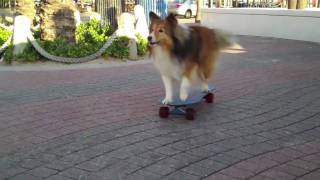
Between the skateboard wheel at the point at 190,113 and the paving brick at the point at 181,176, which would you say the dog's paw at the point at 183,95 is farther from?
the paving brick at the point at 181,176

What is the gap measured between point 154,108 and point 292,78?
357 cm

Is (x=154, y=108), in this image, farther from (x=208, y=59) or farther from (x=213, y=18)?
(x=213, y=18)

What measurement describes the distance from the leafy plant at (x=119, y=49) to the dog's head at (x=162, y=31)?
6.30 metres

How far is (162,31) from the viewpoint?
5512 millimetres

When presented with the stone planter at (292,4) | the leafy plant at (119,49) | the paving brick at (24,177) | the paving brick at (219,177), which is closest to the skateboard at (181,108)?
the paving brick at (219,177)

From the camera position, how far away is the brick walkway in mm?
4363

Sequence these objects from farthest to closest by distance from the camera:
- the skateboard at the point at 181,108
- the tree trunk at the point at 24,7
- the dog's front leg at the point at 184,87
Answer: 1. the tree trunk at the point at 24,7
2. the skateboard at the point at 181,108
3. the dog's front leg at the point at 184,87

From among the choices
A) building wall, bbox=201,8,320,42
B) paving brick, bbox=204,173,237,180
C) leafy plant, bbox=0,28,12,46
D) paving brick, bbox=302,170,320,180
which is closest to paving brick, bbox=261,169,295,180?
paving brick, bbox=302,170,320,180

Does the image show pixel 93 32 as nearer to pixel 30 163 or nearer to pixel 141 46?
pixel 141 46

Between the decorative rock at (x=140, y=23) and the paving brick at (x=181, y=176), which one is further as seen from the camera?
the decorative rock at (x=140, y=23)

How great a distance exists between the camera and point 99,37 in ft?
41.3

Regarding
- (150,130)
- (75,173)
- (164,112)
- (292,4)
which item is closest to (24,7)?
(164,112)

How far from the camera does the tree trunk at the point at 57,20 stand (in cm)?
1166

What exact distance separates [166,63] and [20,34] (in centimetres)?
650
